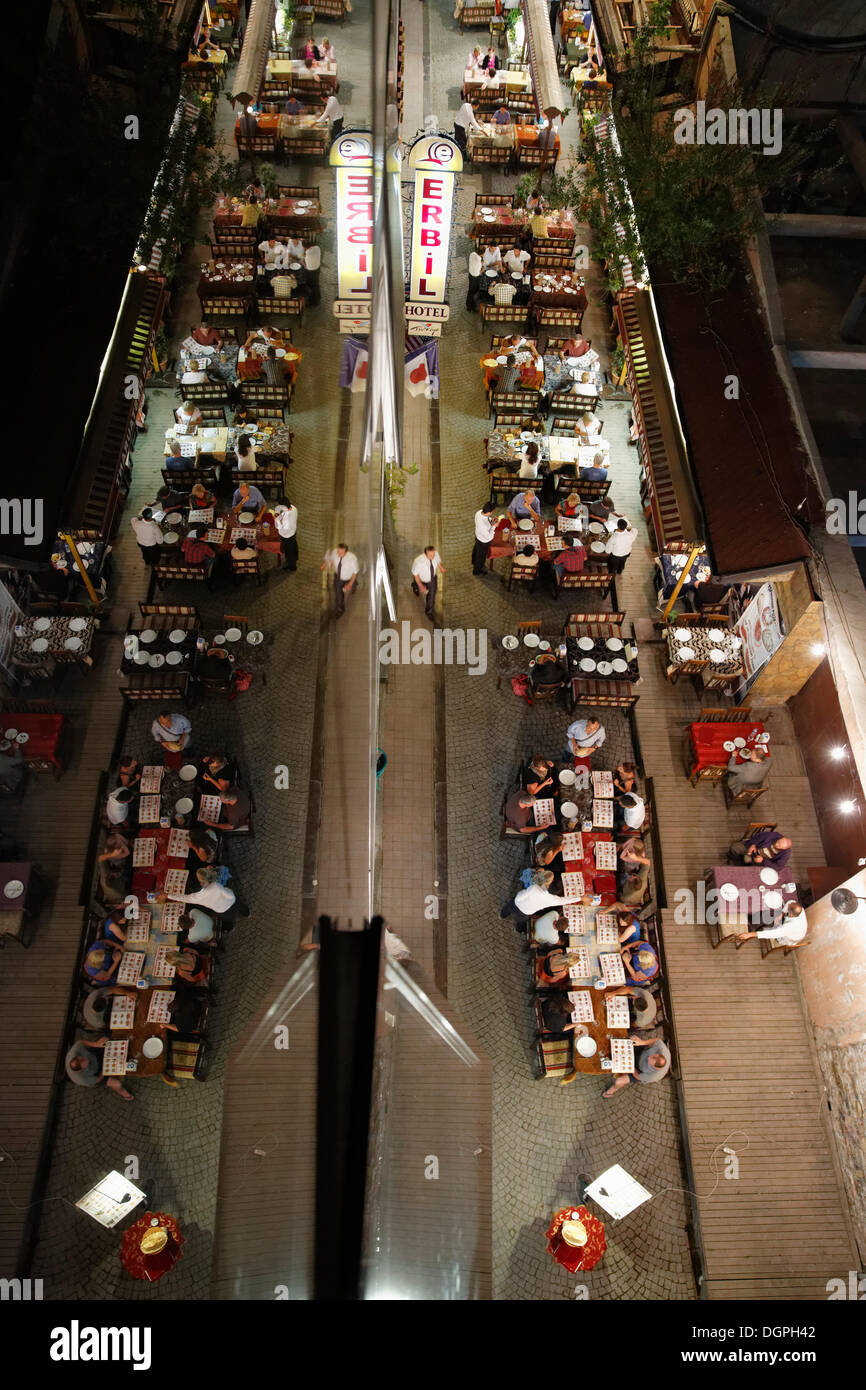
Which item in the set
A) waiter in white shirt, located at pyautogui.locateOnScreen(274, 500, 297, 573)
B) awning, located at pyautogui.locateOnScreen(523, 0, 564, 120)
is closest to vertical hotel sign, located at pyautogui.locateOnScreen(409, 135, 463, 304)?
waiter in white shirt, located at pyautogui.locateOnScreen(274, 500, 297, 573)

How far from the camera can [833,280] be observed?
2002 centimetres

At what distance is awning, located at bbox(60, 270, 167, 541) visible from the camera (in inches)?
525

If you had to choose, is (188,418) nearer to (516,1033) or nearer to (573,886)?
(573,886)

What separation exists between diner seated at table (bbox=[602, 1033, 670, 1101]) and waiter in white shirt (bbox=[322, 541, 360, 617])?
6.65 metres

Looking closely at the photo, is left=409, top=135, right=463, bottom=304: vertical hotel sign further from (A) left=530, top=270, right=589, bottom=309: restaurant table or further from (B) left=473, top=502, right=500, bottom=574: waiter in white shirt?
(A) left=530, top=270, right=589, bottom=309: restaurant table

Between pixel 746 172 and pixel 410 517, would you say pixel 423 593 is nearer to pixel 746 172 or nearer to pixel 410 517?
pixel 410 517

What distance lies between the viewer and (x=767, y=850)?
37.1ft

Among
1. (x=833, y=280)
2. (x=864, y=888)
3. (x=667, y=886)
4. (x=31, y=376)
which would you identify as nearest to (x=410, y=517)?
(x=31, y=376)

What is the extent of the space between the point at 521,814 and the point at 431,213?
925cm

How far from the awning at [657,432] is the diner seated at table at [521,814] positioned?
4.95 m

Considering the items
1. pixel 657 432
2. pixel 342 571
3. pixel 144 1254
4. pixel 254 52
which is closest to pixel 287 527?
pixel 342 571

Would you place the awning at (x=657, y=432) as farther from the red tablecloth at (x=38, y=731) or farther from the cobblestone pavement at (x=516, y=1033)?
the red tablecloth at (x=38, y=731)

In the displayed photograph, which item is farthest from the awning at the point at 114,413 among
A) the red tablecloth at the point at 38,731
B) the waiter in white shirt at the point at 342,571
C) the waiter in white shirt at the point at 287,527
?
the waiter in white shirt at the point at 342,571

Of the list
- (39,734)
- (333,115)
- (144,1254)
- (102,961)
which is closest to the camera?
(144,1254)
